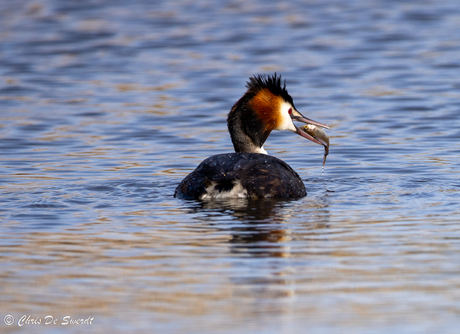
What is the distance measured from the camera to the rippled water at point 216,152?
529cm

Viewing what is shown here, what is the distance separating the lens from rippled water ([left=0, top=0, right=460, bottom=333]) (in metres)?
5.29

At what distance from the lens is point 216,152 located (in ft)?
38.6

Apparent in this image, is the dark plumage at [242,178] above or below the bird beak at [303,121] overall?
below

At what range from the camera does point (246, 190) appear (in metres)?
8.33

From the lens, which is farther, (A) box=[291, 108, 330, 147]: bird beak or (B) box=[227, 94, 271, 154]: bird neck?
(A) box=[291, 108, 330, 147]: bird beak

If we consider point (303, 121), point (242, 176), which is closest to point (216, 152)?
point (303, 121)

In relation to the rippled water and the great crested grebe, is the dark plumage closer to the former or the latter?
the great crested grebe

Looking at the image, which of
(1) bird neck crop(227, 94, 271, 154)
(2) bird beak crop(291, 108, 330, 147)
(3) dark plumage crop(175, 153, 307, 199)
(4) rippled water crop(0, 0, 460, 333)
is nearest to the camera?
(4) rippled water crop(0, 0, 460, 333)

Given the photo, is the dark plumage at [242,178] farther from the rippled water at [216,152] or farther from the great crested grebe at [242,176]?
the rippled water at [216,152]

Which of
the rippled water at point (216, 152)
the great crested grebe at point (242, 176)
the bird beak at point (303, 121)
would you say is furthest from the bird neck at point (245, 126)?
the rippled water at point (216, 152)

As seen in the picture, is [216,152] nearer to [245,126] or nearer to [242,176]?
[245,126]

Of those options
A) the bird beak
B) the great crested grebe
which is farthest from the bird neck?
the bird beak

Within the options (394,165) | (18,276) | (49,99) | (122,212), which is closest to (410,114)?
(394,165)

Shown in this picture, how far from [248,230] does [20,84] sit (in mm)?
10900
